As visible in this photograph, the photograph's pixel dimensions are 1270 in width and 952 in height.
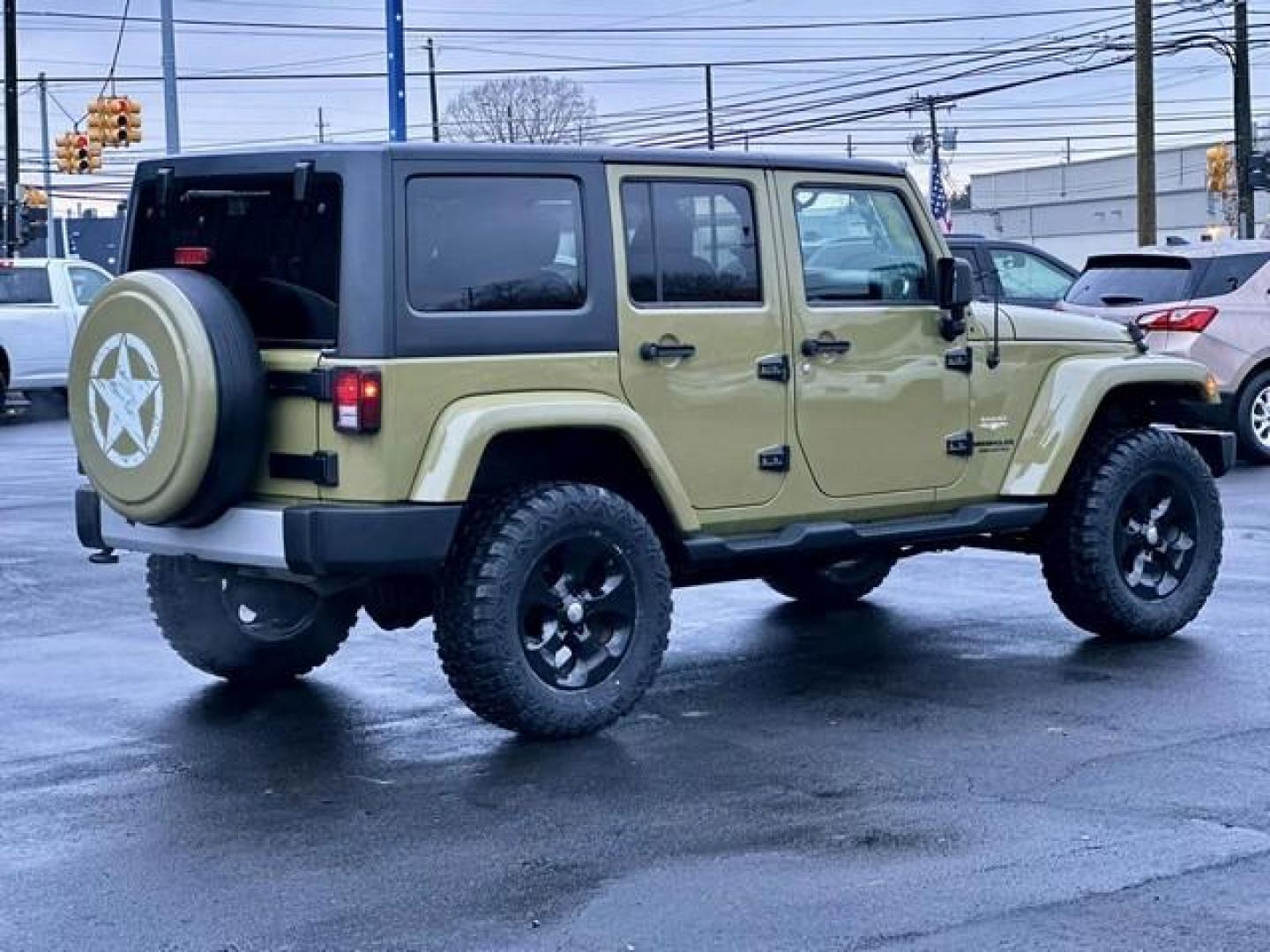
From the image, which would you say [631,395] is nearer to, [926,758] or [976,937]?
[926,758]

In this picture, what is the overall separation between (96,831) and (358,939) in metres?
1.39

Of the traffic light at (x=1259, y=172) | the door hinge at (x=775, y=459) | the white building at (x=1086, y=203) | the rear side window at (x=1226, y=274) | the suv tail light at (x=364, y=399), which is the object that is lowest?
the door hinge at (x=775, y=459)

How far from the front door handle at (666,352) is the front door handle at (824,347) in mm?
545

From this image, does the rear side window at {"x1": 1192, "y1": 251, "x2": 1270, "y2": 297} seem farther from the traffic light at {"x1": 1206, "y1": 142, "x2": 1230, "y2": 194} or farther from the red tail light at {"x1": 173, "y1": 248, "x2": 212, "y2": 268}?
the traffic light at {"x1": 1206, "y1": 142, "x2": 1230, "y2": 194}

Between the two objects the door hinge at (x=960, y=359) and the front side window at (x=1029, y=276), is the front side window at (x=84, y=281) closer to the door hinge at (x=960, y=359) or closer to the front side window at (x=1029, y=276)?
the front side window at (x=1029, y=276)

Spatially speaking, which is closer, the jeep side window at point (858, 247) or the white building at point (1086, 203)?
the jeep side window at point (858, 247)

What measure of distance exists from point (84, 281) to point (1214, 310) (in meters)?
15.1

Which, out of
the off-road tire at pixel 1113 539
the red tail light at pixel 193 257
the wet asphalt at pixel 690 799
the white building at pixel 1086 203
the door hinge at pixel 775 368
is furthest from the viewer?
the white building at pixel 1086 203

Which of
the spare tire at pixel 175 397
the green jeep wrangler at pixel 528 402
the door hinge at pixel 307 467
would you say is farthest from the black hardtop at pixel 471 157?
the door hinge at pixel 307 467

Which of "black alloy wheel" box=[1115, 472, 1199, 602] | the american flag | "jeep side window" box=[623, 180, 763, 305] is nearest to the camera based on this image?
"jeep side window" box=[623, 180, 763, 305]

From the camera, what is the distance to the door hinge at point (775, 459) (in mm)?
7793

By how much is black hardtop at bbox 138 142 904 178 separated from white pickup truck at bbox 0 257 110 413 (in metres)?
18.8

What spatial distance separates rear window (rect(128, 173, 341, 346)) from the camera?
6.99m

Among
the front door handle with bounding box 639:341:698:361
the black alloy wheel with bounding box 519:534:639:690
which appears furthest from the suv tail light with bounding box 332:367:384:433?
the front door handle with bounding box 639:341:698:361
